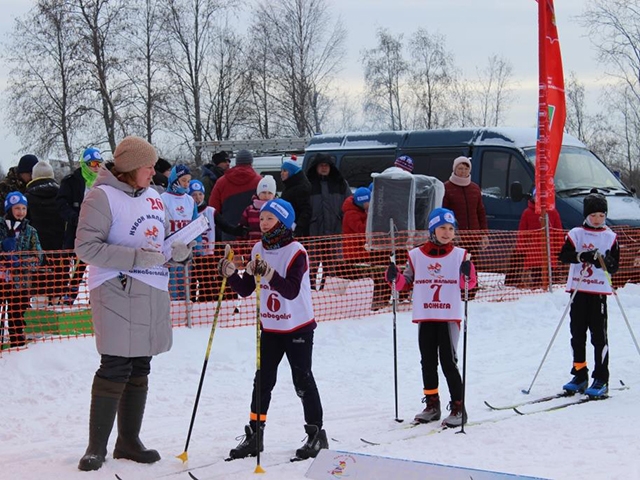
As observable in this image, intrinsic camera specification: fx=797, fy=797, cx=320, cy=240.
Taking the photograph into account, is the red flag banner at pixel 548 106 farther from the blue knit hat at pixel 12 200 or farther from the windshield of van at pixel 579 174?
the blue knit hat at pixel 12 200

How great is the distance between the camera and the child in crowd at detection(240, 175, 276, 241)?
385 inches

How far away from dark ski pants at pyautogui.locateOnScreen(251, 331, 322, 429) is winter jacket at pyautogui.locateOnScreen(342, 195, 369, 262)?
207 inches

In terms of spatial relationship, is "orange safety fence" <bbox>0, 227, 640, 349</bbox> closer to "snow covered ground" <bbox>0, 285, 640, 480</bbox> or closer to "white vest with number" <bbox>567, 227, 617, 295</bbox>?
"snow covered ground" <bbox>0, 285, 640, 480</bbox>

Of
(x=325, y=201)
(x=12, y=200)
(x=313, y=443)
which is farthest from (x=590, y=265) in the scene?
(x=12, y=200)

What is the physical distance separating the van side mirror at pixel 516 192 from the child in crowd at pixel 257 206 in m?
4.23

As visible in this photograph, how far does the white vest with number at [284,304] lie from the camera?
529 cm

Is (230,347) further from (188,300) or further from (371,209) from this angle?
(371,209)

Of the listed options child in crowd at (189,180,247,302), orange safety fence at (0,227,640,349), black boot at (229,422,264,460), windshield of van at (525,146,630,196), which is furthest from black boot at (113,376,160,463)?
windshield of van at (525,146,630,196)

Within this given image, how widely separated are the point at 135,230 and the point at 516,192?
338 inches

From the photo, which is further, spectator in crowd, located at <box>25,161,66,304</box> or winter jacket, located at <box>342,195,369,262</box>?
winter jacket, located at <box>342,195,369,262</box>

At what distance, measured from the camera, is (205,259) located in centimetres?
948

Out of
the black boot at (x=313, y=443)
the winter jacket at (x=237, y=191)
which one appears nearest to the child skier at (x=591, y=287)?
the black boot at (x=313, y=443)

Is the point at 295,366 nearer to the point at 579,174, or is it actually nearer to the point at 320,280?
the point at 320,280

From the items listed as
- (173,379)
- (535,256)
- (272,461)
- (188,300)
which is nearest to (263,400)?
(272,461)
